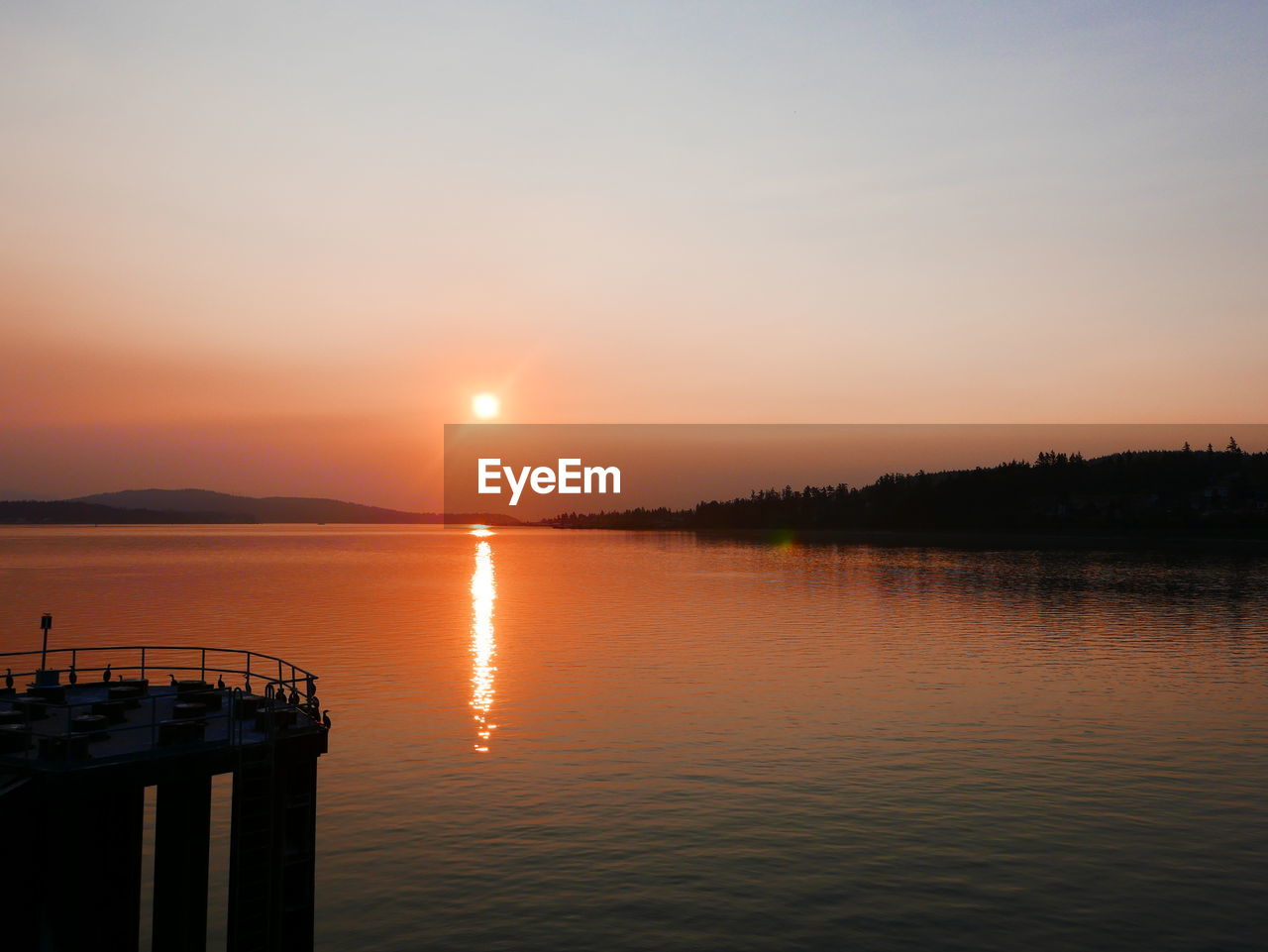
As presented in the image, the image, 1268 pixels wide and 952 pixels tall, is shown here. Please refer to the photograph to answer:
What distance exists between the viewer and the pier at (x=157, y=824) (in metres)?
21.1

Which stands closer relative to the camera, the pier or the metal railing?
the pier

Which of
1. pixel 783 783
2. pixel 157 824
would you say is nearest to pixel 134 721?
pixel 157 824

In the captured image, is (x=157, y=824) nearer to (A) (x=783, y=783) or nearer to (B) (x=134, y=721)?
(B) (x=134, y=721)

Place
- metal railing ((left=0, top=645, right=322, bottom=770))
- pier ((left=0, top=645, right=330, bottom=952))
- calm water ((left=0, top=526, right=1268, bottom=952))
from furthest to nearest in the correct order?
1. calm water ((left=0, top=526, right=1268, bottom=952))
2. metal railing ((left=0, top=645, right=322, bottom=770))
3. pier ((left=0, top=645, right=330, bottom=952))

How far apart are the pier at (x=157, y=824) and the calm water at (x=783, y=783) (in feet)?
11.3

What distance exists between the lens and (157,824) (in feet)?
76.6

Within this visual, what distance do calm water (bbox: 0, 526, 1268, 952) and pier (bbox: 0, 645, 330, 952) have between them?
11.3ft

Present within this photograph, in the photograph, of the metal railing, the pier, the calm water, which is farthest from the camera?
the calm water

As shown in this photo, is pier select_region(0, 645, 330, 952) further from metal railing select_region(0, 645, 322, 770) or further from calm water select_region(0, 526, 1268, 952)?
calm water select_region(0, 526, 1268, 952)

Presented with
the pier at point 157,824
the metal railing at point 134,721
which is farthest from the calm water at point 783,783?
the metal railing at point 134,721

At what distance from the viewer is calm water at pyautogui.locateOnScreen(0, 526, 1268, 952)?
26.8 meters

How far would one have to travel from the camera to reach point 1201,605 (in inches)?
4523

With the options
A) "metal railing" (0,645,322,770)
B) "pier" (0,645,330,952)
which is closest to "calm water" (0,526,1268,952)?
"pier" (0,645,330,952)

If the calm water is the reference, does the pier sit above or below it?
above
